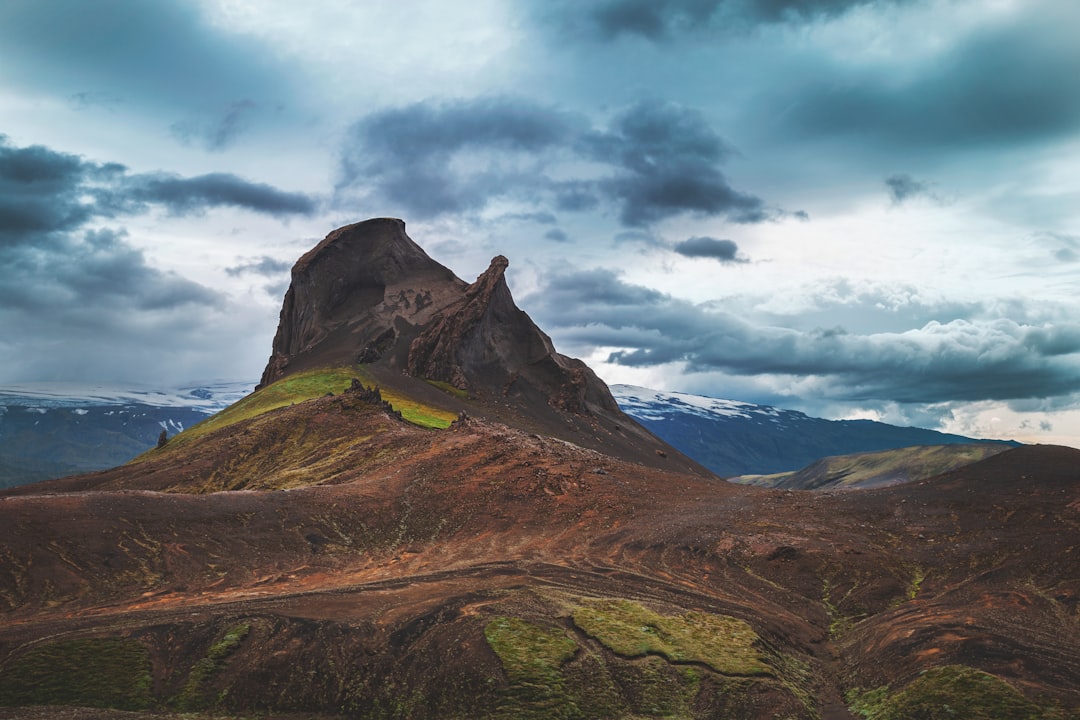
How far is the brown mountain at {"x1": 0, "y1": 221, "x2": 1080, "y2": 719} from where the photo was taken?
1438 inches

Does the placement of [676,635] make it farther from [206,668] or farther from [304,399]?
[304,399]

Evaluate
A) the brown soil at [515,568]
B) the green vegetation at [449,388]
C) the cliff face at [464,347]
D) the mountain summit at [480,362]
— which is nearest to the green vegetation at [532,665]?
the brown soil at [515,568]

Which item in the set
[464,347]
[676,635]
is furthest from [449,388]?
[676,635]

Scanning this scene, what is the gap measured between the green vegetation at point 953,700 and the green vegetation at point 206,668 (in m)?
30.9

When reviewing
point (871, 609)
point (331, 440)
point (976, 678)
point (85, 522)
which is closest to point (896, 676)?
point (976, 678)

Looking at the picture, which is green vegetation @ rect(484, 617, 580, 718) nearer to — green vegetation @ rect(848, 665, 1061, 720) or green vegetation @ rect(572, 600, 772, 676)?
green vegetation @ rect(572, 600, 772, 676)

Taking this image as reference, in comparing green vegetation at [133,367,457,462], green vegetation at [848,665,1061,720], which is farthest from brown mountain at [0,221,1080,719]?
green vegetation at [133,367,457,462]

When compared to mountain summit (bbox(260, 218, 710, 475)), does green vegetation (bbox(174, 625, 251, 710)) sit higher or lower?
lower

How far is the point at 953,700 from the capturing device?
3494 cm

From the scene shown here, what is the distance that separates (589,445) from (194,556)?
104 metres

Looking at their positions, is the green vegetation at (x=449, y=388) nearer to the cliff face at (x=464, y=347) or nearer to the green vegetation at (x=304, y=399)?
the cliff face at (x=464, y=347)

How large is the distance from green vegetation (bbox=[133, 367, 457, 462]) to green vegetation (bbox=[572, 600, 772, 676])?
78430 millimetres

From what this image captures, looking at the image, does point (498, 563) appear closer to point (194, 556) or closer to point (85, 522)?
point (194, 556)

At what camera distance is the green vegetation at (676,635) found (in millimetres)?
40188
